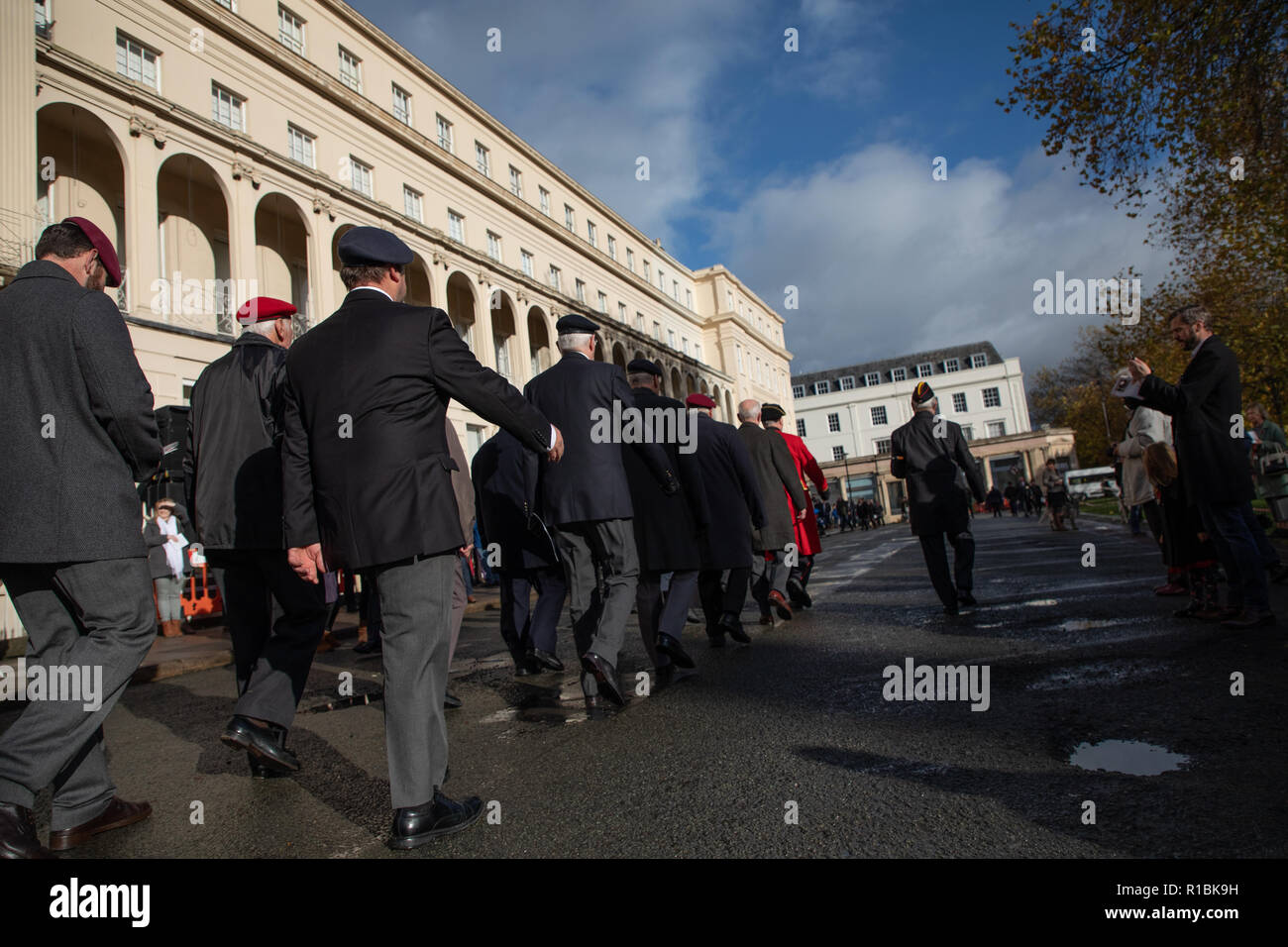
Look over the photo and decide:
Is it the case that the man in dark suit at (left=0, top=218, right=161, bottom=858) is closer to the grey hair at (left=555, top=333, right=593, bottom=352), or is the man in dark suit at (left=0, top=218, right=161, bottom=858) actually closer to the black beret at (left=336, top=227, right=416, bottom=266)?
the black beret at (left=336, top=227, right=416, bottom=266)

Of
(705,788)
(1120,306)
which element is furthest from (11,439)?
(1120,306)

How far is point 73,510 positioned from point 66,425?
0.32 meters

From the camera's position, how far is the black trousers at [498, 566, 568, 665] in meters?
5.55

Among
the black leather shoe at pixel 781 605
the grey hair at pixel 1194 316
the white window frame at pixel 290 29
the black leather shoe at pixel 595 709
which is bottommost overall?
the black leather shoe at pixel 595 709

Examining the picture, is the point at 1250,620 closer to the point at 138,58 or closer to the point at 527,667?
the point at 527,667

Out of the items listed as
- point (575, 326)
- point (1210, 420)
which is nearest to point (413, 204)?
point (575, 326)

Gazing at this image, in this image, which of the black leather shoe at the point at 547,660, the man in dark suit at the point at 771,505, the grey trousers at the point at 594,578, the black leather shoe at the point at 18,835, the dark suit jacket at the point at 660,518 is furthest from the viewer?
the man in dark suit at the point at 771,505

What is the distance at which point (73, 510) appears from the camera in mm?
2725

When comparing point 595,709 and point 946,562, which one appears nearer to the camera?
point 595,709

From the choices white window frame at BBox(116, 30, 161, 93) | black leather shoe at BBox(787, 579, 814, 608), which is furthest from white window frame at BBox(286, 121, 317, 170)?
black leather shoe at BBox(787, 579, 814, 608)

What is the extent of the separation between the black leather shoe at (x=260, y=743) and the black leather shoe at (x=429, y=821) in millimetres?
984

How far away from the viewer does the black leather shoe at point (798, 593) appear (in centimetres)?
789

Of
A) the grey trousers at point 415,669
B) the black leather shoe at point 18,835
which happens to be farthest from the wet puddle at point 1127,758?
Result: the black leather shoe at point 18,835

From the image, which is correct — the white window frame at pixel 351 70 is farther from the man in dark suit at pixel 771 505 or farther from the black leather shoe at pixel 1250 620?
the black leather shoe at pixel 1250 620
